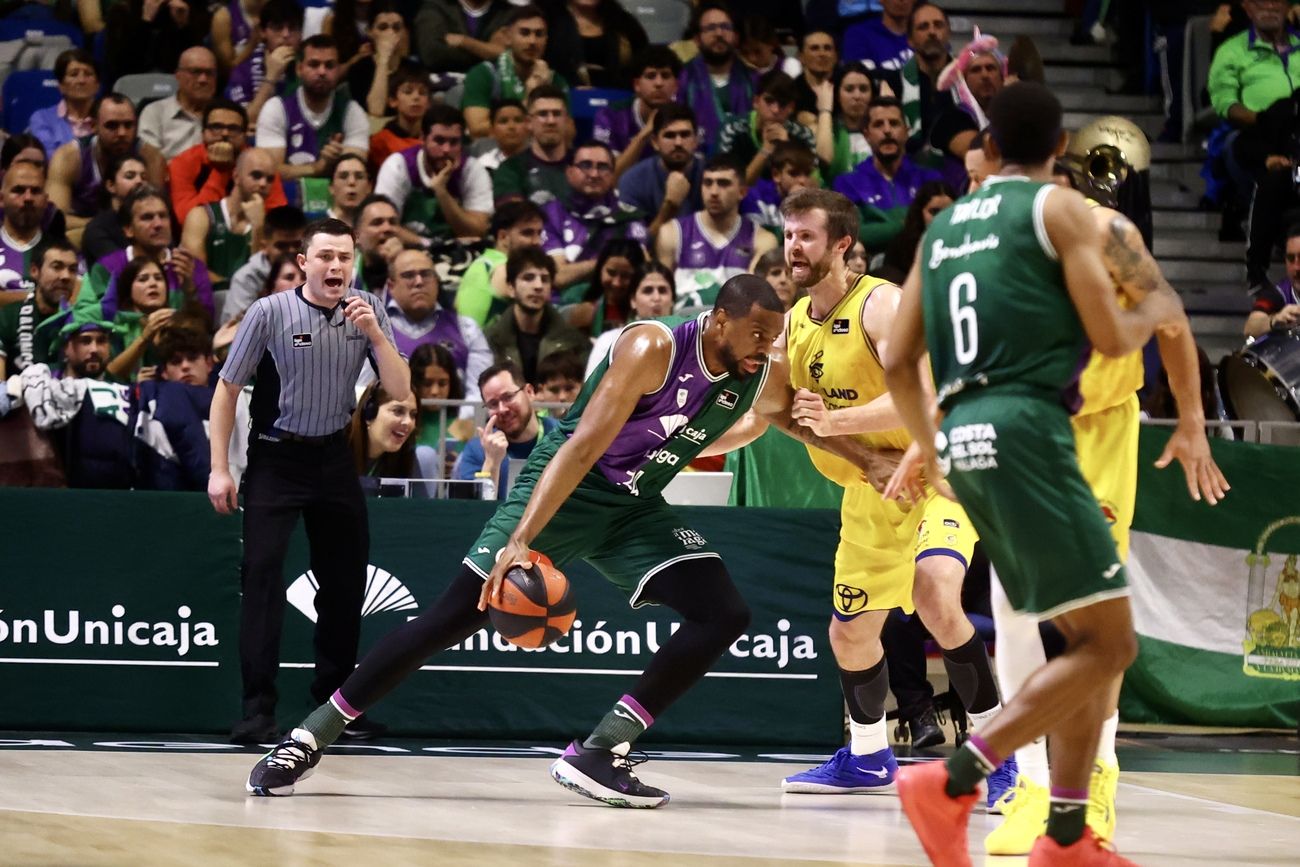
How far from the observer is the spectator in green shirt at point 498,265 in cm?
1181

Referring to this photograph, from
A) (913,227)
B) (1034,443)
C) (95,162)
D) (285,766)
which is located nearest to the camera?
(1034,443)

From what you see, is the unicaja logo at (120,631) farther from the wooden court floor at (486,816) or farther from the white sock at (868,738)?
the white sock at (868,738)

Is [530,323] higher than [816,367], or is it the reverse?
[816,367]

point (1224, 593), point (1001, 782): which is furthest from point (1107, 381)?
point (1224, 593)

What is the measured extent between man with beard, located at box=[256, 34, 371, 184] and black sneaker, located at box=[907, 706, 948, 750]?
6404mm

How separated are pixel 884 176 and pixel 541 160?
2.59 meters

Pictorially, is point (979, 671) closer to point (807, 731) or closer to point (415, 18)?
point (807, 731)

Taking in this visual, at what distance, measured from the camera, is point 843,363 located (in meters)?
6.93

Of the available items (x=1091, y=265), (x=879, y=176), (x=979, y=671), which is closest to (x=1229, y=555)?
(x=979, y=671)

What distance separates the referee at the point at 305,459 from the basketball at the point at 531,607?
1949 mm

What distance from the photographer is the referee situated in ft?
25.5

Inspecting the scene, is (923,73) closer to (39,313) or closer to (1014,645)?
(39,313)

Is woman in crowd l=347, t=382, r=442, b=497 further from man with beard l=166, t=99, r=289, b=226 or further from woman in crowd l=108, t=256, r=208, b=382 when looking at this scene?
man with beard l=166, t=99, r=289, b=226

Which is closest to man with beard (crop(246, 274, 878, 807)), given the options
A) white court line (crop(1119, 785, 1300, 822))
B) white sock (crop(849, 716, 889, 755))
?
white sock (crop(849, 716, 889, 755))
